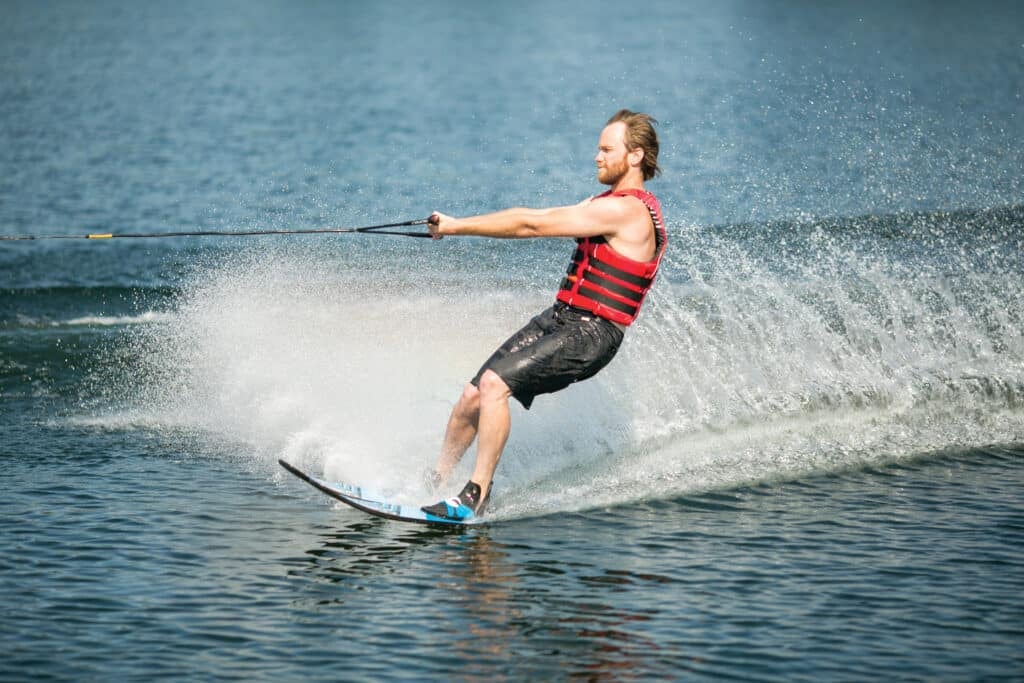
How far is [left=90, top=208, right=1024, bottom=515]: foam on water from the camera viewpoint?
8258 mm

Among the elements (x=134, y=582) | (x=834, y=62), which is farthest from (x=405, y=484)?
(x=834, y=62)

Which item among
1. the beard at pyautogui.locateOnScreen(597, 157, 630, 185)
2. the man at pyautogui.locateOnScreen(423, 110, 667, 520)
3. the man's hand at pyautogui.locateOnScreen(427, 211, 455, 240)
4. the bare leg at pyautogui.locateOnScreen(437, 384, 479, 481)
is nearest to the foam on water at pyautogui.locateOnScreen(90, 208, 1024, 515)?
the bare leg at pyautogui.locateOnScreen(437, 384, 479, 481)

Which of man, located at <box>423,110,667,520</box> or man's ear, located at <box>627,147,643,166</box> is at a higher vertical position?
man's ear, located at <box>627,147,643,166</box>

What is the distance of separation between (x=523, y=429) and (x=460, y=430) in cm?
131

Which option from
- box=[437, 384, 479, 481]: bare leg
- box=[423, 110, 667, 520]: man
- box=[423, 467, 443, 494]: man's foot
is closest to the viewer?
box=[423, 110, 667, 520]: man

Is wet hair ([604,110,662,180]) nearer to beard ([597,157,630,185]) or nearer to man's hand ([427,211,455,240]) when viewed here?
beard ([597,157,630,185])

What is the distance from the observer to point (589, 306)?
6.98 metres

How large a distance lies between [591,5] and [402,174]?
43480 millimetres

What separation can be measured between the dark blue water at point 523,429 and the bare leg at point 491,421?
39 centimetres

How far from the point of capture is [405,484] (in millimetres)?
7535

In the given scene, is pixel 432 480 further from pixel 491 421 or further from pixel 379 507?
pixel 491 421

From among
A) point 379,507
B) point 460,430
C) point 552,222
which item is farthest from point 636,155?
point 379,507

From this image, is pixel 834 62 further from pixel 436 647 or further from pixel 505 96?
pixel 436 647

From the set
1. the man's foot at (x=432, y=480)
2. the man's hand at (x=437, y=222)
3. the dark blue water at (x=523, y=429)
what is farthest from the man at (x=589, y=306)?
the dark blue water at (x=523, y=429)
